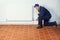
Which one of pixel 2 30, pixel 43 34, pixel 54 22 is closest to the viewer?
pixel 43 34

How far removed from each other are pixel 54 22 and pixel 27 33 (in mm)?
981

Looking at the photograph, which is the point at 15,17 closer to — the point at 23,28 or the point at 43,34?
the point at 23,28

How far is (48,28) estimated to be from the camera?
166 inches

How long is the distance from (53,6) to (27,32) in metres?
1.17

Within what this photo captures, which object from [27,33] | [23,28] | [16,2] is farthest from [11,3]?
[27,33]

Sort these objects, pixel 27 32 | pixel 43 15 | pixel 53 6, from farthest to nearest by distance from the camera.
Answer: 1. pixel 53 6
2. pixel 43 15
3. pixel 27 32

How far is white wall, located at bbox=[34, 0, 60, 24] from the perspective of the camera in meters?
4.39

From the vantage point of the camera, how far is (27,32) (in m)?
3.88

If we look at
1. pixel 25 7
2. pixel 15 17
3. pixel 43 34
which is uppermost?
pixel 25 7

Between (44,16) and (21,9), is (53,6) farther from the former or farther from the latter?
(21,9)

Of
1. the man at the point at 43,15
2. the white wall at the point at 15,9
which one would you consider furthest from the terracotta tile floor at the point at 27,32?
the white wall at the point at 15,9

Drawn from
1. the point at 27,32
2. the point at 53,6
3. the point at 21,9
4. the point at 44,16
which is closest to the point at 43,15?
the point at 44,16

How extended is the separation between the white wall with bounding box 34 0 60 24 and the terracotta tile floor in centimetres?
36

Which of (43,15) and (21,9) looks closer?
(43,15)
